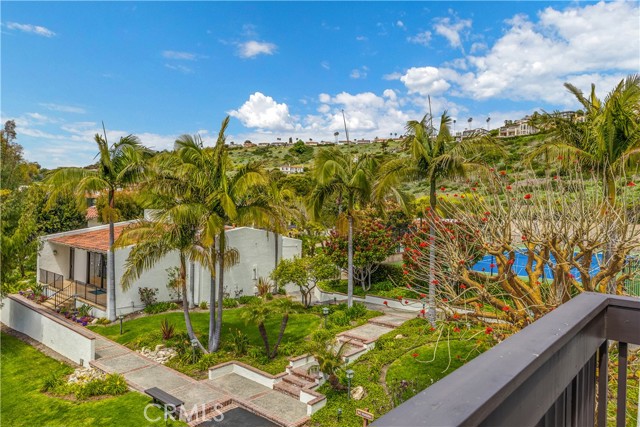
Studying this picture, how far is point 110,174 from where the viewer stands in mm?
17141

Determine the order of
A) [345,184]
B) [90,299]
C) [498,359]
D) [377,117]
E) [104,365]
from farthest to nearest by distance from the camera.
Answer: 1. [377,117]
2. [90,299]
3. [345,184]
4. [104,365]
5. [498,359]

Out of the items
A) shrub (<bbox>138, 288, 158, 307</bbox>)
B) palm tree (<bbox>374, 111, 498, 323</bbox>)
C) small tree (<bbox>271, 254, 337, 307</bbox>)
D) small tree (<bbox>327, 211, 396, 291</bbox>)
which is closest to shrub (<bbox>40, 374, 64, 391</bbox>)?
shrub (<bbox>138, 288, 158, 307</bbox>)

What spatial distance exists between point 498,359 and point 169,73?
24.6 meters

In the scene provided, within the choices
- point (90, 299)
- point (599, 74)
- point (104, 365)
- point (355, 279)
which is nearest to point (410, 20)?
point (599, 74)

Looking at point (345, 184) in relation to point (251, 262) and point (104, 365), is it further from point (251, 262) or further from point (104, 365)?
point (104, 365)

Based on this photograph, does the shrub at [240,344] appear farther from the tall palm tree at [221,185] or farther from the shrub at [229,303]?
the shrub at [229,303]

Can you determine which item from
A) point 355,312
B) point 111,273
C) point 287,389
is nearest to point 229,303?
point 111,273

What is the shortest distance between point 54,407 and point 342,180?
1259 centimetres

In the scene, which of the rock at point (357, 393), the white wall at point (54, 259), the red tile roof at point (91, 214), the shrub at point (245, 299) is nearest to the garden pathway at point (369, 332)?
the rock at point (357, 393)

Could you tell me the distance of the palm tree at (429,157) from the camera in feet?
46.8

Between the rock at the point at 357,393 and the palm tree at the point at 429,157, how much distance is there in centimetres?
452

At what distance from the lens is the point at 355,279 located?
2338cm

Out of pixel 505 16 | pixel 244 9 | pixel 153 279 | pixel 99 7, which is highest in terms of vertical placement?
pixel 244 9

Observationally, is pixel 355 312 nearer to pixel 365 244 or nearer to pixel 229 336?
pixel 365 244
